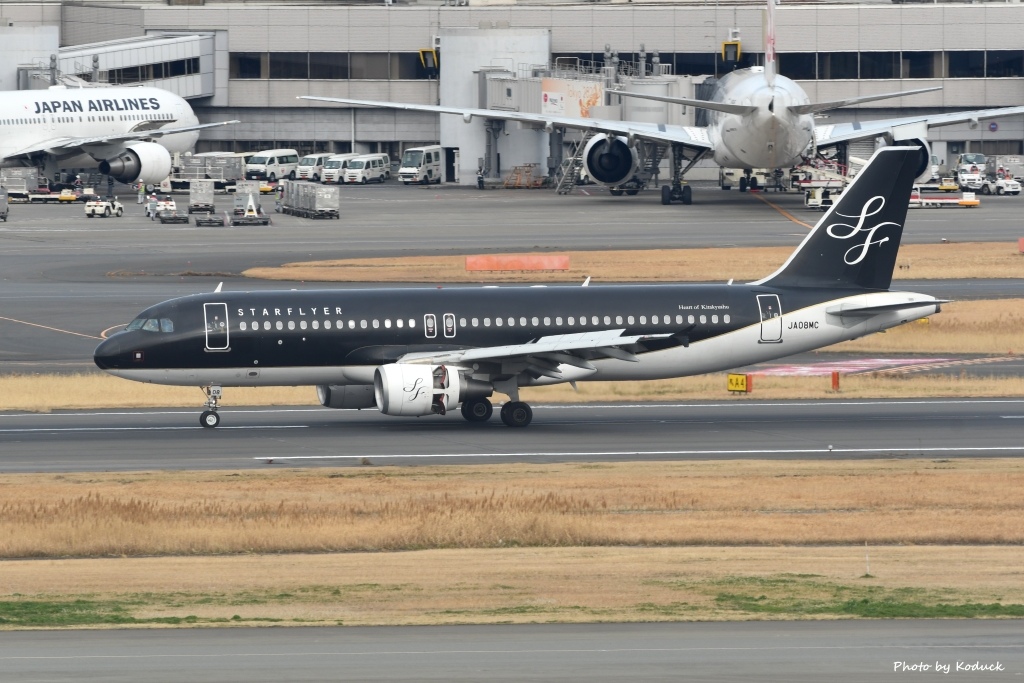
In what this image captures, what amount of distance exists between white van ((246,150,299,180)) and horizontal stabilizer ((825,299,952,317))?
293 ft

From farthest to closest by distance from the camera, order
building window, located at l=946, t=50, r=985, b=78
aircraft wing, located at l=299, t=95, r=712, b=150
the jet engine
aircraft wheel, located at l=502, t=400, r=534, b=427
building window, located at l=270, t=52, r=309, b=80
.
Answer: building window, located at l=270, t=52, r=309, b=80 < building window, located at l=946, t=50, r=985, b=78 < aircraft wing, located at l=299, t=95, r=712, b=150 < aircraft wheel, located at l=502, t=400, r=534, b=427 < the jet engine

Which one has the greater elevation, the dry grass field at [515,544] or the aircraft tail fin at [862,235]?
the aircraft tail fin at [862,235]

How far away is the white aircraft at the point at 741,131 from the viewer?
308 feet

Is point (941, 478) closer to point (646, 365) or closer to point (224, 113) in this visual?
point (646, 365)

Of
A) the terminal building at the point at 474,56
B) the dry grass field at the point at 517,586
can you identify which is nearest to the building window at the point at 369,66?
the terminal building at the point at 474,56

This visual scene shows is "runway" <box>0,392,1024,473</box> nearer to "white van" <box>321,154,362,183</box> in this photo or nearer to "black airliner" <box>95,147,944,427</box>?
"black airliner" <box>95,147,944,427</box>

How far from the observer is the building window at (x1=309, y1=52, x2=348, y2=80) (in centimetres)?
13425

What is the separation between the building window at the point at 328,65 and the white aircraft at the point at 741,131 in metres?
28.6

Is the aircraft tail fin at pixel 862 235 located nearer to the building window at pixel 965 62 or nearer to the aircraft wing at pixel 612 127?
the aircraft wing at pixel 612 127

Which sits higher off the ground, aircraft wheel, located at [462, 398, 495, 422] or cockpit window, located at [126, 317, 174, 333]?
cockpit window, located at [126, 317, 174, 333]

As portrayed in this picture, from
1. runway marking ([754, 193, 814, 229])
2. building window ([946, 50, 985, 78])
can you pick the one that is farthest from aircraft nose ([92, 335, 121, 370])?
building window ([946, 50, 985, 78])

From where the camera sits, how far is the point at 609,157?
106000 millimetres

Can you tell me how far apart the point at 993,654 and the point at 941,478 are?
15.6 meters

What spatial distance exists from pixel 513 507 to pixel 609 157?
3047 inches
